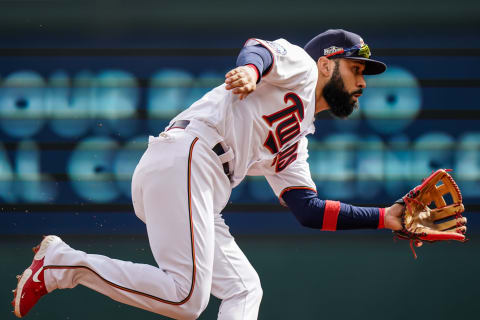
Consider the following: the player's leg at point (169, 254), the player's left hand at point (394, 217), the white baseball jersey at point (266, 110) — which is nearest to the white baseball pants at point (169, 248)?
the player's leg at point (169, 254)

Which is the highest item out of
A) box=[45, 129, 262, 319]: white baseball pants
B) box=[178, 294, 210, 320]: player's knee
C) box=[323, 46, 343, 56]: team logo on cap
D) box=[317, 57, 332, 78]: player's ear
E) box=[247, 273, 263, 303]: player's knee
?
box=[323, 46, 343, 56]: team logo on cap

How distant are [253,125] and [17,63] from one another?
2.08m

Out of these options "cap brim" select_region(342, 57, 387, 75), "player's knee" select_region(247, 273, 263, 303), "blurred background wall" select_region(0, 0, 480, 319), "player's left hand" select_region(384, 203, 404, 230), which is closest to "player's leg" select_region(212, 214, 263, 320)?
"player's knee" select_region(247, 273, 263, 303)

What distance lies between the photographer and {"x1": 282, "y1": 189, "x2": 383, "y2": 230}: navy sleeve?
9.62 feet

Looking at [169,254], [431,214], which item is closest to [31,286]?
[169,254]

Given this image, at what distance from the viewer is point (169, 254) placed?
2531 millimetres

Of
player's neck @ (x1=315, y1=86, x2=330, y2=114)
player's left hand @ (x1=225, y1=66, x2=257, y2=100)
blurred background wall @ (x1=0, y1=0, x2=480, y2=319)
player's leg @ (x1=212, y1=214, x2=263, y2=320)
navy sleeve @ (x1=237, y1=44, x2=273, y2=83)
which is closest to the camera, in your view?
player's left hand @ (x1=225, y1=66, x2=257, y2=100)

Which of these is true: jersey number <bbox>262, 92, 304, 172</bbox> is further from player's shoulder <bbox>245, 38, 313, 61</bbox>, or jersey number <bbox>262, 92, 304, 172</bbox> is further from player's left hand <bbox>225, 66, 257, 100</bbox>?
player's left hand <bbox>225, 66, 257, 100</bbox>

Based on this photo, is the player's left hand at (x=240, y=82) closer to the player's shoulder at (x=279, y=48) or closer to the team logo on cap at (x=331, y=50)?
the player's shoulder at (x=279, y=48)

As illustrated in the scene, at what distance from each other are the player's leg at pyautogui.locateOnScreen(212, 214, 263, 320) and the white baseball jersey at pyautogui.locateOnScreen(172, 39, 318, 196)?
32cm

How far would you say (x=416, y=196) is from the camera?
2.95 metres

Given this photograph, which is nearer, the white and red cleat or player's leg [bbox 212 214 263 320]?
the white and red cleat

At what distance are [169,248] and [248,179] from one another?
1592 mm

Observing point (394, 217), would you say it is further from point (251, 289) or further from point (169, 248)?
point (169, 248)
